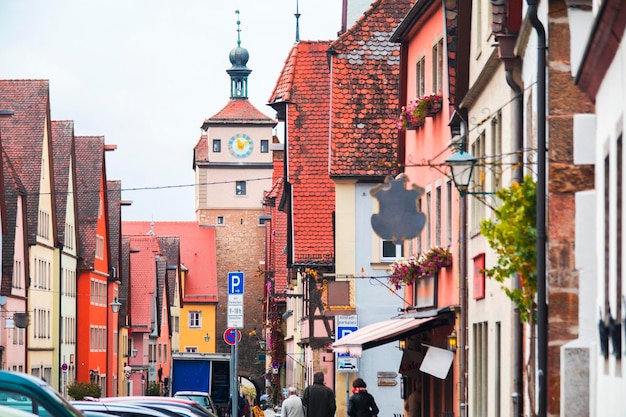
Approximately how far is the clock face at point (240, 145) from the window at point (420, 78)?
9801cm

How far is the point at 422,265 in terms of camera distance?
21781mm

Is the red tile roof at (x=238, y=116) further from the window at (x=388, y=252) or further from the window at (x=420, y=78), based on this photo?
the window at (x=420, y=78)

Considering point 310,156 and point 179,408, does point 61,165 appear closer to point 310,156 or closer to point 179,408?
point 310,156

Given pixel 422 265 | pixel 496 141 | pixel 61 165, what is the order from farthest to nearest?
pixel 61 165 < pixel 422 265 < pixel 496 141

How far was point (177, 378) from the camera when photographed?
53.4 meters

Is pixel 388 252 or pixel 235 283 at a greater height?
pixel 388 252

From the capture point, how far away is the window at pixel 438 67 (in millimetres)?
21559

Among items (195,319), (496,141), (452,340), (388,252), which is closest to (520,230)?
(496,141)

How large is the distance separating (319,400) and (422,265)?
112 inches

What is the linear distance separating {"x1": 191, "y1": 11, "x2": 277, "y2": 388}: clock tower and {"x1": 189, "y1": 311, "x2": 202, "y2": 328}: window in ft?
6.34

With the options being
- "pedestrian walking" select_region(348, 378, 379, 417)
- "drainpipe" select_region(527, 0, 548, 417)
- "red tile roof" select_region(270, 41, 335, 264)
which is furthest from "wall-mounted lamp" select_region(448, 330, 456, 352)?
"red tile roof" select_region(270, 41, 335, 264)

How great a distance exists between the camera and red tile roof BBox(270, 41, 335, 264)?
34375 mm

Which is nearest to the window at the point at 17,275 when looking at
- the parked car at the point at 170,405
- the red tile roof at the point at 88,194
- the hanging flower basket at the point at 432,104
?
the red tile roof at the point at 88,194

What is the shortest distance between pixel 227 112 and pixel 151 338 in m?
44.0
